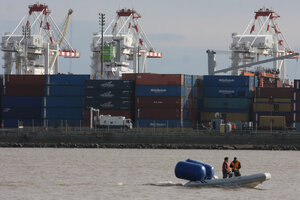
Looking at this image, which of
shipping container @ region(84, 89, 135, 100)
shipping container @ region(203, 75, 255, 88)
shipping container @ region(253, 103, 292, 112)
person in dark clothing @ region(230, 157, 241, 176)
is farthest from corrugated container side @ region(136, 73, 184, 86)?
person in dark clothing @ region(230, 157, 241, 176)

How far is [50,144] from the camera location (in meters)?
81.1

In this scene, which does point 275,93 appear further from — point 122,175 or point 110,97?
point 122,175

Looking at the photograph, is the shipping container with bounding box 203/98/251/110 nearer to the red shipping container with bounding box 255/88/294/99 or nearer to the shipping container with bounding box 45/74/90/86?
the red shipping container with bounding box 255/88/294/99

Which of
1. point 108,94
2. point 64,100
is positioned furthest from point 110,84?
point 64,100

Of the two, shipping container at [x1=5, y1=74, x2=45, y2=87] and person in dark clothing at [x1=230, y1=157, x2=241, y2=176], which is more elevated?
shipping container at [x1=5, y1=74, x2=45, y2=87]

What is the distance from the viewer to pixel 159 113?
90.2 meters

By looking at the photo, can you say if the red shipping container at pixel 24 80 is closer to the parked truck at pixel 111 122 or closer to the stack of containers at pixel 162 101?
the parked truck at pixel 111 122

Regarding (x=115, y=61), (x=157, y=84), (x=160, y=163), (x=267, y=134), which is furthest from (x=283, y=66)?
(x=160, y=163)

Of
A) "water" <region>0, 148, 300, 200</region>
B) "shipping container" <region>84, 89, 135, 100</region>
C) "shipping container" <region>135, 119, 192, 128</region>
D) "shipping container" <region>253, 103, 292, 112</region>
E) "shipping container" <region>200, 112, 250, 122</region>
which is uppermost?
"shipping container" <region>84, 89, 135, 100</region>

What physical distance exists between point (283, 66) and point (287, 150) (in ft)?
265

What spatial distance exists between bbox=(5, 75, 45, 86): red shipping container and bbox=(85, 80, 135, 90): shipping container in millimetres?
6192

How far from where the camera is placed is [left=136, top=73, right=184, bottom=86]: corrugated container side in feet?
303

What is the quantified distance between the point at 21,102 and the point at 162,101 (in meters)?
18.0

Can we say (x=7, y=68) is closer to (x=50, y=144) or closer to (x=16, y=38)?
(x=16, y=38)
